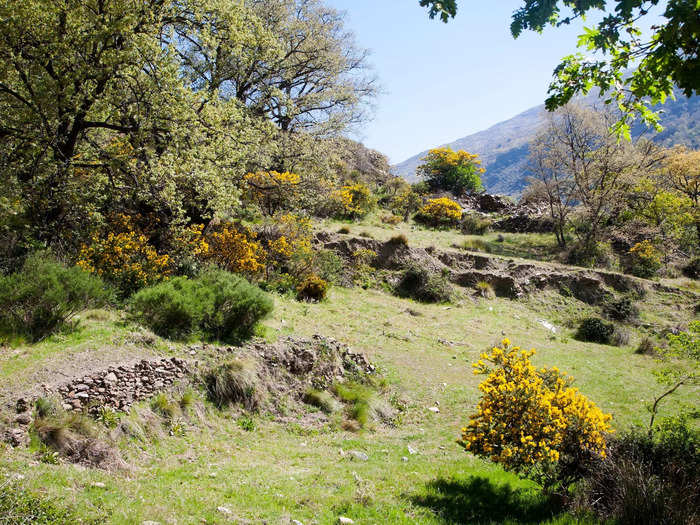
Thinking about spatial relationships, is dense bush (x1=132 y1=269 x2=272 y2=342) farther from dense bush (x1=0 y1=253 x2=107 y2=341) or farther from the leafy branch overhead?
the leafy branch overhead

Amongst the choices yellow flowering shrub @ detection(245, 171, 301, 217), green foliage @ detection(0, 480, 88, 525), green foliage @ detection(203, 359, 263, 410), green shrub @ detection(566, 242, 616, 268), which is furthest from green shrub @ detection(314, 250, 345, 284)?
green shrub @ detection(566, 242, 616, 268)

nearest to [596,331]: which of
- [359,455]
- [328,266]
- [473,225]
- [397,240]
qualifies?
[397,240]

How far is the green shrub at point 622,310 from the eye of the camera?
17281 millimetres

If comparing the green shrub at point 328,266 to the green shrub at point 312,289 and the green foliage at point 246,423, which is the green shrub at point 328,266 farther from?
the green foliage at point 246,423

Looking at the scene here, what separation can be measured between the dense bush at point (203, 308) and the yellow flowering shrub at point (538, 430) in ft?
16.9

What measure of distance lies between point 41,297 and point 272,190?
395 inches

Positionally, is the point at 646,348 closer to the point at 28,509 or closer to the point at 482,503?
the point at 482,503

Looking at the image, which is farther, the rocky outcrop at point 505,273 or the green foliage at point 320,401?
the rocky outcrop at point 505,273

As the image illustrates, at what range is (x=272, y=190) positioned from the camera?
15641mm

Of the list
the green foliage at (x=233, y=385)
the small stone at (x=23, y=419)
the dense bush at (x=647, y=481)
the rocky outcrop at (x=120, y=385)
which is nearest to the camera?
the dense bush at (x=647, y=481)

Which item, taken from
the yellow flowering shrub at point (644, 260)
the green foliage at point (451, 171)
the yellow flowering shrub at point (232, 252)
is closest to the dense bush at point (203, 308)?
the yellow flowering shrub at point (232, 252)

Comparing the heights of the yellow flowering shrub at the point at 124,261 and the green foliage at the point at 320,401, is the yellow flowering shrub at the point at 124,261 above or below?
above

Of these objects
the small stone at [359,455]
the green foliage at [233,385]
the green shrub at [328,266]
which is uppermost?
the green shrub at [328,266]

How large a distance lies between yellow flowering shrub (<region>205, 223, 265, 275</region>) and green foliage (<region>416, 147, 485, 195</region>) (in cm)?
2430
